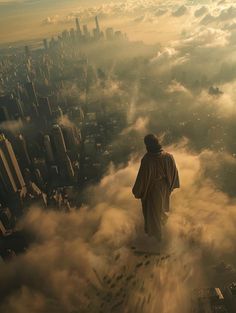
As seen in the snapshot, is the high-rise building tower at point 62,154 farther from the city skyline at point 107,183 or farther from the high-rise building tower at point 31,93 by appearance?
the high-rise building tower at point 31,93

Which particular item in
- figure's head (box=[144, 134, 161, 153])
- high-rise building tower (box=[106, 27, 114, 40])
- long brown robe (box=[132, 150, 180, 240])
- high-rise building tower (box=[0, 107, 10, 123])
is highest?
figure's head (box=[144, 134, 161, 153])

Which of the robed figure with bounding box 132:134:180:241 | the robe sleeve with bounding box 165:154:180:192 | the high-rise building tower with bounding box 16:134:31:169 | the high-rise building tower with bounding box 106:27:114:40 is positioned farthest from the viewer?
the high-rise building tower with bounding box 106:27:114:40

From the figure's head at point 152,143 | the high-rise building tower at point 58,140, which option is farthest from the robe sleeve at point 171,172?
the high-rise building tower at point 58,140

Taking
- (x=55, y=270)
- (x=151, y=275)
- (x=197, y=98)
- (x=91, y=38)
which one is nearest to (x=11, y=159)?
(x=55, y=270)

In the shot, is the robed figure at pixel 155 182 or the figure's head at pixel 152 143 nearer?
the figure's head at pixel 152 143

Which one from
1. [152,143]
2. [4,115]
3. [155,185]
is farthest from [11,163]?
[152,143]

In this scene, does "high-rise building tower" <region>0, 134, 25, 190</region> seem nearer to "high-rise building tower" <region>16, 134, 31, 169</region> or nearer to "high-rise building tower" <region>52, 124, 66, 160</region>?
"high-rise building tower" <region>16, 134, 31, 169</region>

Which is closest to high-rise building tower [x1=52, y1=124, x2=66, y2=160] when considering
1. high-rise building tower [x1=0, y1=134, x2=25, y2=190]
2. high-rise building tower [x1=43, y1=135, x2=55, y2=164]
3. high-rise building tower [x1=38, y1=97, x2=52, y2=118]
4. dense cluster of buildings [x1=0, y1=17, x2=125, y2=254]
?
dense cluster of buildings [x1=0, y1=17, x2=125, y2=254]
